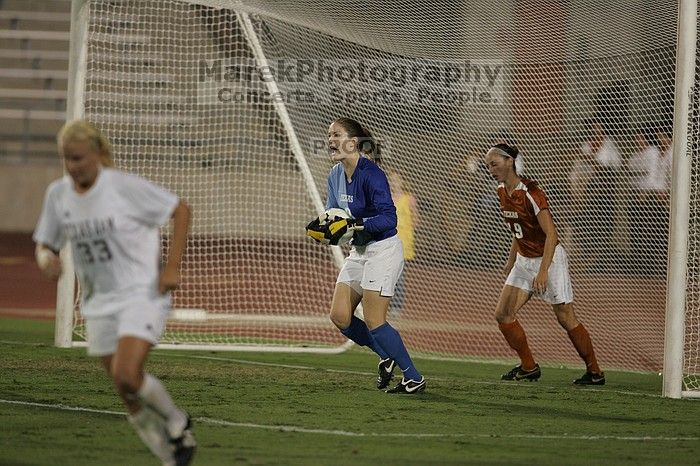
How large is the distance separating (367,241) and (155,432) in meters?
3.51

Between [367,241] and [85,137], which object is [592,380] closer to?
[367,241]

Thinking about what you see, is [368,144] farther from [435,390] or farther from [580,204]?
[580,204]

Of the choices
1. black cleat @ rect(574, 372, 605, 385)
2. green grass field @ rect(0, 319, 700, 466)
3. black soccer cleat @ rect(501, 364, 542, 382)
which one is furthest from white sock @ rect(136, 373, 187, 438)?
black cleat @ rect(574, 372, 605, 385)

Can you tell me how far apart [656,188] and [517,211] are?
2711 mm

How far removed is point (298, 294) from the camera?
13758mm

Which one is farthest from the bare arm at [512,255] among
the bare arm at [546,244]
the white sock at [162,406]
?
the white sock at [162,406]

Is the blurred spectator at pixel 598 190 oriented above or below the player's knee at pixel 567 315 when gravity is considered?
above

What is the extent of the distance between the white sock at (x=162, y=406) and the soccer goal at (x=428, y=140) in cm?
551

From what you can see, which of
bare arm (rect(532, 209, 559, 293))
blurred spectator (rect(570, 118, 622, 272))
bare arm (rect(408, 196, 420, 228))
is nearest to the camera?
bare arm (rect(532, 209, 559, 293))

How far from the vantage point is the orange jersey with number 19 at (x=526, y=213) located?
9.57 m

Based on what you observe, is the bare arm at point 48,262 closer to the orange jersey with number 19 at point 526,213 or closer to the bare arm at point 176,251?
the bare arm at point 176,251

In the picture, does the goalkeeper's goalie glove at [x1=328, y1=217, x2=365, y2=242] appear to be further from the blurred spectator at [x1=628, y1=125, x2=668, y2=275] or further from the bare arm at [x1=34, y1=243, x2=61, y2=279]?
the blurred spectator at [x1=628, y1=125, x2=668, y2=275]

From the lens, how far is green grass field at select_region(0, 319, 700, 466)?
6.36 m

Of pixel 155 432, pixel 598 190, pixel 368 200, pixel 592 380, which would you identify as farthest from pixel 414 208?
pixel 155 432
